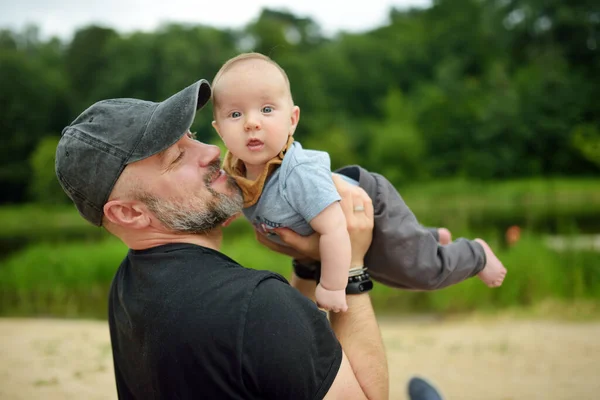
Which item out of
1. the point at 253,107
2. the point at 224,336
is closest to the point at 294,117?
the point at 253,107

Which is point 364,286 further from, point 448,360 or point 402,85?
point 402,85

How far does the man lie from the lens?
155 cm

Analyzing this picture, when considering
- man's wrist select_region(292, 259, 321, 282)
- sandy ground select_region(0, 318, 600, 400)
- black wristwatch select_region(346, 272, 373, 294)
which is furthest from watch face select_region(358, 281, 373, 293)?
sandy ground select_region(0, 318, 600, 400)

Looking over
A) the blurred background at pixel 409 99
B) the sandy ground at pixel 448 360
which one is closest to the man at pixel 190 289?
the sandy ground at pixel 448 360

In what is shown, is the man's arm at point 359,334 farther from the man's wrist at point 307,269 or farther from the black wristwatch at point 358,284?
the man's wrist at point 307,269

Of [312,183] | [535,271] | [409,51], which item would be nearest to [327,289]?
[312,183]

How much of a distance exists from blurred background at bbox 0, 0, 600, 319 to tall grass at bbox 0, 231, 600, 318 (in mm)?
2306

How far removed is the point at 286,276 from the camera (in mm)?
10828

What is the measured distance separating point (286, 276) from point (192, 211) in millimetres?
9087

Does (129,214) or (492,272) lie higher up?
(129,214)

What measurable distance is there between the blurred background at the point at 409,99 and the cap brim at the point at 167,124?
12430 millimetres

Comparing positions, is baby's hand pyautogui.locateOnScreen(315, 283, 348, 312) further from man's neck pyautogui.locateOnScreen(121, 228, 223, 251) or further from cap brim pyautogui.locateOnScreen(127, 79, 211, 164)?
cap brim pyautogui.locateOnScreen(127, 79, 211, 164)

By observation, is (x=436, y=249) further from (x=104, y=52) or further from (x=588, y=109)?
(x=104, y=52)

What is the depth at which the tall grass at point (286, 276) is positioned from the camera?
8.85 m
